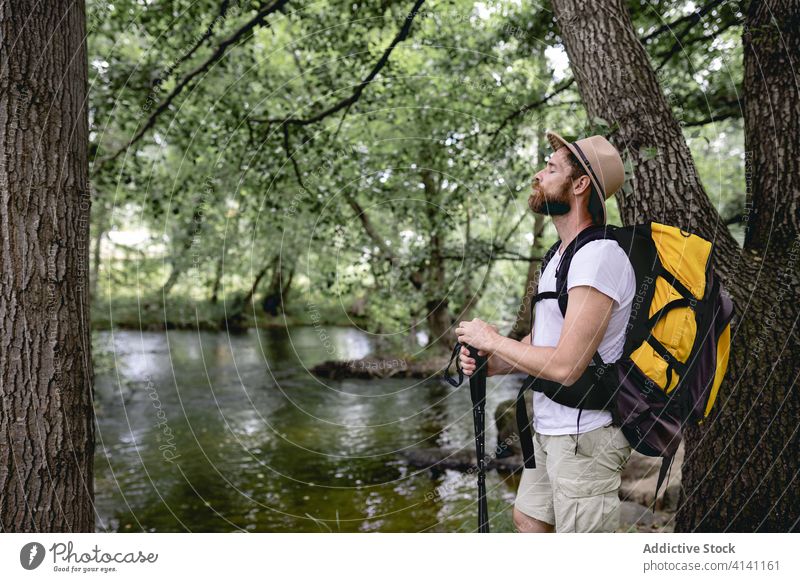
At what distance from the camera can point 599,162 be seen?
8.32 feet

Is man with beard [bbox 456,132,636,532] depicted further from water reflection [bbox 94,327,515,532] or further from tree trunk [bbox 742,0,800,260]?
water reflection [bbox 94,327,515,532]

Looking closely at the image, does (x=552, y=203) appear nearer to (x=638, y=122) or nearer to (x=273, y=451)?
(x=638, y=122)

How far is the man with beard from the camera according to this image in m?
2.20

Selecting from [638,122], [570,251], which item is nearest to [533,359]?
[570,251]

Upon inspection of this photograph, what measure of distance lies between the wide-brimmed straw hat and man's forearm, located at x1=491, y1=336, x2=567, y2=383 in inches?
25.2

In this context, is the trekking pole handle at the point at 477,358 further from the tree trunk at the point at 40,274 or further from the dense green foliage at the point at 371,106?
the tree trunk at the point at 40,274

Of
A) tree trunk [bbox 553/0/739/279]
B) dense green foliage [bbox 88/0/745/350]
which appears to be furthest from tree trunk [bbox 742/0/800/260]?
dense green foliage [bbox 88/0/745/350]

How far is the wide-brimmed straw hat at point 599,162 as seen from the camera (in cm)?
250

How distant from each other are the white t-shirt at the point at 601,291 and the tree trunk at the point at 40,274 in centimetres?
214

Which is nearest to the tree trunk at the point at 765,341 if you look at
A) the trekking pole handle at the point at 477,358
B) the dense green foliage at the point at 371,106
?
the dense green foliage at the point at 371,106

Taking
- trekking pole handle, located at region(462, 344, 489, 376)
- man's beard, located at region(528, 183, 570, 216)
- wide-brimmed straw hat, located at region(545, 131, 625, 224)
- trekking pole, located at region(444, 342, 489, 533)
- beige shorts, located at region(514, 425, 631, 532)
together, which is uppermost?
wide-brimmed straw hat, located at region(545, 131, 625, 224)
